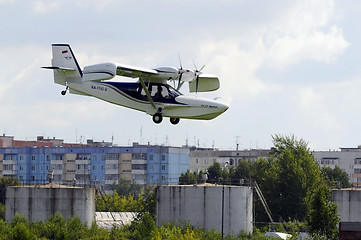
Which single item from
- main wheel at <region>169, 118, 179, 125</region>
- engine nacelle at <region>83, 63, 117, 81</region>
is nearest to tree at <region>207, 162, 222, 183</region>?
main wheel at <region>169, 118, 179, 125</region>

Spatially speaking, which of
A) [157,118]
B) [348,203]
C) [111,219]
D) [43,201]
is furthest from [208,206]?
[157,118]

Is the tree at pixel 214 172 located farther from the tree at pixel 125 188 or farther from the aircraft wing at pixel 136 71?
the aircraft wing at pixel 136 71

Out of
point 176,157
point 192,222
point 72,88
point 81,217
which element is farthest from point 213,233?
point 176,157

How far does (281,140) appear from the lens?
5910 inches

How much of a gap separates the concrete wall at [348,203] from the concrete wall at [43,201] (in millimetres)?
25560

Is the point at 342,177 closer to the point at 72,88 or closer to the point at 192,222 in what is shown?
the point at 192,222

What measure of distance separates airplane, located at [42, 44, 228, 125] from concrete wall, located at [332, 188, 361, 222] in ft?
134

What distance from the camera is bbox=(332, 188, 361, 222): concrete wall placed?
319ft

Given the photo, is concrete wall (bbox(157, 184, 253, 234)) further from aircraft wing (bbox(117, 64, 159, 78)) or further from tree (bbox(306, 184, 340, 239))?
aircraft wing (bbox(117, 64, 159, 78))

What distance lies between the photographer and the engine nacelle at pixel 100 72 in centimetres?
5634

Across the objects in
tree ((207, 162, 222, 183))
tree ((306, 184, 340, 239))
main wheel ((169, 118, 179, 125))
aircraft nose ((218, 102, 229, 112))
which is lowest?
tree ((306, 184, 340, 239))

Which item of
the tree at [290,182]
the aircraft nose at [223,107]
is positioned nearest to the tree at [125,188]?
the tree at [290,182]

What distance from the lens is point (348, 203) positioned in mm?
98312

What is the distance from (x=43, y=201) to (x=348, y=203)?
3046 cm
